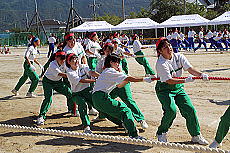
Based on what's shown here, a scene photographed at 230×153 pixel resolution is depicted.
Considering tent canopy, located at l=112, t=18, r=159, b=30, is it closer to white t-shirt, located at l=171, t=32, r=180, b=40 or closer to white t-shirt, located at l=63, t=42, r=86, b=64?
white t-shirt, located at l=171, t=32, r=180, b=40

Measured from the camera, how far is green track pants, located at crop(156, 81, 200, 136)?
5484 millimetres

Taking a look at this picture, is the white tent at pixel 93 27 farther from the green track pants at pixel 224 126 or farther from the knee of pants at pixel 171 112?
the green track pants at pixel 224 126

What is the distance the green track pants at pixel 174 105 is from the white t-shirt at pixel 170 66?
0.22 metres

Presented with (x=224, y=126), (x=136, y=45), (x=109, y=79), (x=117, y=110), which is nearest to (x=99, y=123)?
(x=117, y=110)

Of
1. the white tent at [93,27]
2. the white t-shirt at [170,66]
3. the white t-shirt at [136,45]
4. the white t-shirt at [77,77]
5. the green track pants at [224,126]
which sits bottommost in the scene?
the green track pants at [224,126]

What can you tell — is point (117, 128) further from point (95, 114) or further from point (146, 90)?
point (146, 90)

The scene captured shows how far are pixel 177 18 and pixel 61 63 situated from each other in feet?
91.0

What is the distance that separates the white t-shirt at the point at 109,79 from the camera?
17.8 ft

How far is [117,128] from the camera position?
680cm

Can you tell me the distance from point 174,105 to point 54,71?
295 cm

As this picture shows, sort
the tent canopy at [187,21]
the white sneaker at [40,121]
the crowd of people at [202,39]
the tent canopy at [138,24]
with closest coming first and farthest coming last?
1. the white sneaker at [40,121]
2. the crowd of people at [202,39]
3. the tent canopy at [187,21]
4. the tent canopy at [138,24]

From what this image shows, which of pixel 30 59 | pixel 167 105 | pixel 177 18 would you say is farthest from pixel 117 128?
pixel 177 18

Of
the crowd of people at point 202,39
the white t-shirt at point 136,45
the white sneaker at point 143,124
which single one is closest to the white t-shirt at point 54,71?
the white sneaker at point 143,124

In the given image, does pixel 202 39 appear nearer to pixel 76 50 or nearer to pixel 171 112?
pixel 76 50
